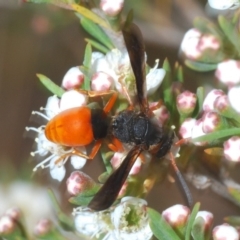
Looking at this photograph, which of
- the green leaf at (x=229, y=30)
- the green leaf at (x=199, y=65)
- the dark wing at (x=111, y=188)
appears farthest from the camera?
the green leaf at (x=199, y=65)

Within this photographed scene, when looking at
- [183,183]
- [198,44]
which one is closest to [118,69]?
[198,44]

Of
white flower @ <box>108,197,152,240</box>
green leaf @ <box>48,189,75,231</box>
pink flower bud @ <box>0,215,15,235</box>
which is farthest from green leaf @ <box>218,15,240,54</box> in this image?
pink flower bud @ <box>0,215,15,235</box>

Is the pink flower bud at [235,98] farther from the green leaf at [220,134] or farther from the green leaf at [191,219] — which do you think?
the green leaf at [191,219]

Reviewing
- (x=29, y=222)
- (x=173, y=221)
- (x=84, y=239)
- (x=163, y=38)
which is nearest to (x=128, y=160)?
(x=173, y=221)

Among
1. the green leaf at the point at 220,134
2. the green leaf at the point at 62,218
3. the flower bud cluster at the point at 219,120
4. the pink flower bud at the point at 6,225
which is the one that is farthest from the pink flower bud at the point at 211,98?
the pink flower bud at the point at 6,225

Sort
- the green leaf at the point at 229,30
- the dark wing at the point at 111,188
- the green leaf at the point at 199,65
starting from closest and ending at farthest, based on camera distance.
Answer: the dark wing at the point at 111,188
the green leaf at the point at 229,30
the green leaf at the point at 199,65

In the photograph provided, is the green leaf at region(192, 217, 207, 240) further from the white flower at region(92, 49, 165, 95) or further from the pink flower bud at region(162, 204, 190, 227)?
the white flower at region(92, 49, 165, 95)

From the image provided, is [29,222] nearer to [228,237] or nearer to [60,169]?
[60,169]

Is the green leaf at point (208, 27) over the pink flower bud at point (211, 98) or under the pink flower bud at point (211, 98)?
over
